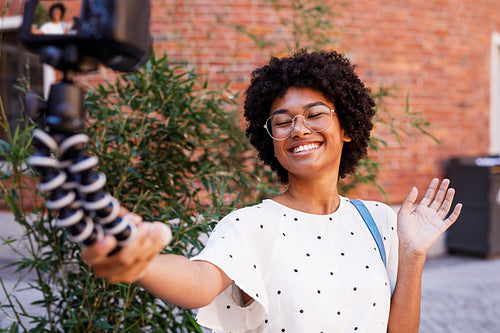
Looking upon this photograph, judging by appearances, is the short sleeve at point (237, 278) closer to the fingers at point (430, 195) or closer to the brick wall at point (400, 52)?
the fingers at point (430, 195)

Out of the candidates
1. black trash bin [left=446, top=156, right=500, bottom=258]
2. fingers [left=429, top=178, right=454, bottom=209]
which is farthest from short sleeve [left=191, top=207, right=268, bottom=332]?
black trash bin [left=446, top=156, right=500, bottom=258]

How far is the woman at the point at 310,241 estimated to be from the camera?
1229 mm

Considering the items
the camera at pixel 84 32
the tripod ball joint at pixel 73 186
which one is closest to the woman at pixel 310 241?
the tripod ball joint at pixel 73 186

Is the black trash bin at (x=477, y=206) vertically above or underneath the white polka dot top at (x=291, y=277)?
underneath

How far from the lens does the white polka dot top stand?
4.01ft

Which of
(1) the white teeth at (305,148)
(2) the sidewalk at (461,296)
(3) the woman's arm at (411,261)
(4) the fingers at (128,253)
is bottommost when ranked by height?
(2) the sidewalk at (461,296)

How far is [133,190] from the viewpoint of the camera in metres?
2.36

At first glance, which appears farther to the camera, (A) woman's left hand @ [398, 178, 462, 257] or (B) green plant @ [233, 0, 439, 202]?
(B) green plant @ [233, 0, 439, 202]

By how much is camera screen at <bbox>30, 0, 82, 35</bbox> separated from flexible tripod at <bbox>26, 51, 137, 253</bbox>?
0.06m

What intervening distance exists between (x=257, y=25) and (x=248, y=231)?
181 inches

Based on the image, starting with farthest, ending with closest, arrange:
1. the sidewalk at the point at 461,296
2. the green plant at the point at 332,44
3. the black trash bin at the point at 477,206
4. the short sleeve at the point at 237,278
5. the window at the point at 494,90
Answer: the window at the point at 494,90 → the black trash bin at the point at 477,206 → the sidewalk at the point at 461,296 → the green plant at the point at 332,44 → the short sleeve at the point at 237,278

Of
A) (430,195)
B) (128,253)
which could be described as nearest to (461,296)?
(430,195)

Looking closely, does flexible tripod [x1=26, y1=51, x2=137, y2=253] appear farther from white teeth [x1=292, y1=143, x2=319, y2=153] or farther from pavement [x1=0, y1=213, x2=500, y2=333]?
pavement [x1=0, y1=213, x2=500, y2=333]

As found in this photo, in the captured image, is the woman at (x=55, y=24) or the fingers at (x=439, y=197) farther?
the fingers at (x=439, y=197)
